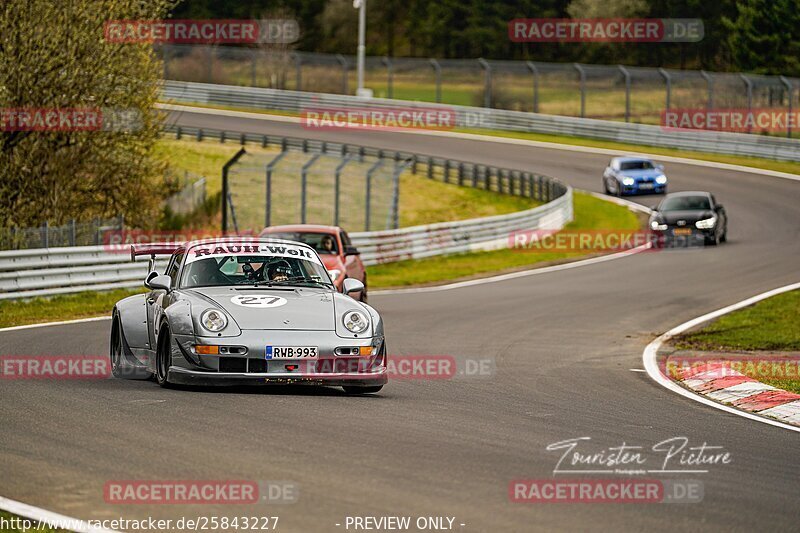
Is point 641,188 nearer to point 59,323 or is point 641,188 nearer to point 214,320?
point 59,323

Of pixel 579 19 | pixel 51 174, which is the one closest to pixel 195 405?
pixel 51 174

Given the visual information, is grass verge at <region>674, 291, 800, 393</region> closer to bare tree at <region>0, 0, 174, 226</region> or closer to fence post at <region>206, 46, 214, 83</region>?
bare tree at <region>0, 0, 174, 226</region>

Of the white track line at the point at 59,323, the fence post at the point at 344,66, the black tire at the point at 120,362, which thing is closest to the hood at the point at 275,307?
the black tire at the point at 120,362

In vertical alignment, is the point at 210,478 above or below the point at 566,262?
above

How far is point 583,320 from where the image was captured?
20.0 m

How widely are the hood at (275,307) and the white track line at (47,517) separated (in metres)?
4.02

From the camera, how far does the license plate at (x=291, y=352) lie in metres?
10.5

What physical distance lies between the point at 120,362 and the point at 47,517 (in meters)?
5.93

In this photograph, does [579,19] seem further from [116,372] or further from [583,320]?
[116,372]

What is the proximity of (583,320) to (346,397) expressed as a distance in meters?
9.65

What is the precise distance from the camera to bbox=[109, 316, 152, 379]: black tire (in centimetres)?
1207

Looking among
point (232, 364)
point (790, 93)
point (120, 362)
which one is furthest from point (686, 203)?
point (232, 364)

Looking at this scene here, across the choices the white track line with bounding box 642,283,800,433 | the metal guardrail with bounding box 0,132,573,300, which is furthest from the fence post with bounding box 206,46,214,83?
the white track line with bounding box 642,283,800,433

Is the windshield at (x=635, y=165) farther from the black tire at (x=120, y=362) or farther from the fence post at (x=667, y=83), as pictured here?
the black tire at (x=120, y=362)
